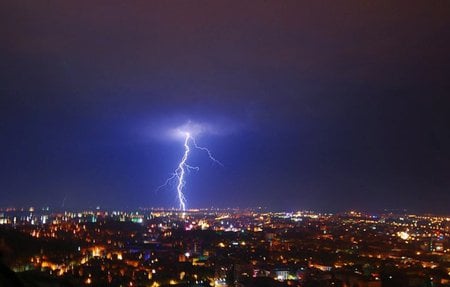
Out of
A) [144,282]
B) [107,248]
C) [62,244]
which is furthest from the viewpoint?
[107,248]

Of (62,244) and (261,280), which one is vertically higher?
(62,244)

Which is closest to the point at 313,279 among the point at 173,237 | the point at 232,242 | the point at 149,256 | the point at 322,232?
the point at 149,256

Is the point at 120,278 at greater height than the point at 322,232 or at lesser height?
lesser

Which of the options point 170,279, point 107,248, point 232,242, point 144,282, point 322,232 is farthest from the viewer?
point 322,232

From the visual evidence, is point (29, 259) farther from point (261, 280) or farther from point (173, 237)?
point (173, 237)

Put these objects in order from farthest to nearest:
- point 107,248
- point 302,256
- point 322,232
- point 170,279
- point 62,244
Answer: point 322,232
point 107,248
point 62,244
point 302,256
point 170,279

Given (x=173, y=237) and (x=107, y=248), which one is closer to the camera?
(x=107, y=248)

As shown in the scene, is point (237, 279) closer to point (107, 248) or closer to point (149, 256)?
point (149, 256)

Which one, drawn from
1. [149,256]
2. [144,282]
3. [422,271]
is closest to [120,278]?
[144,282]

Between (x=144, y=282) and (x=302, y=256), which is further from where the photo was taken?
(x=302, y=256)
